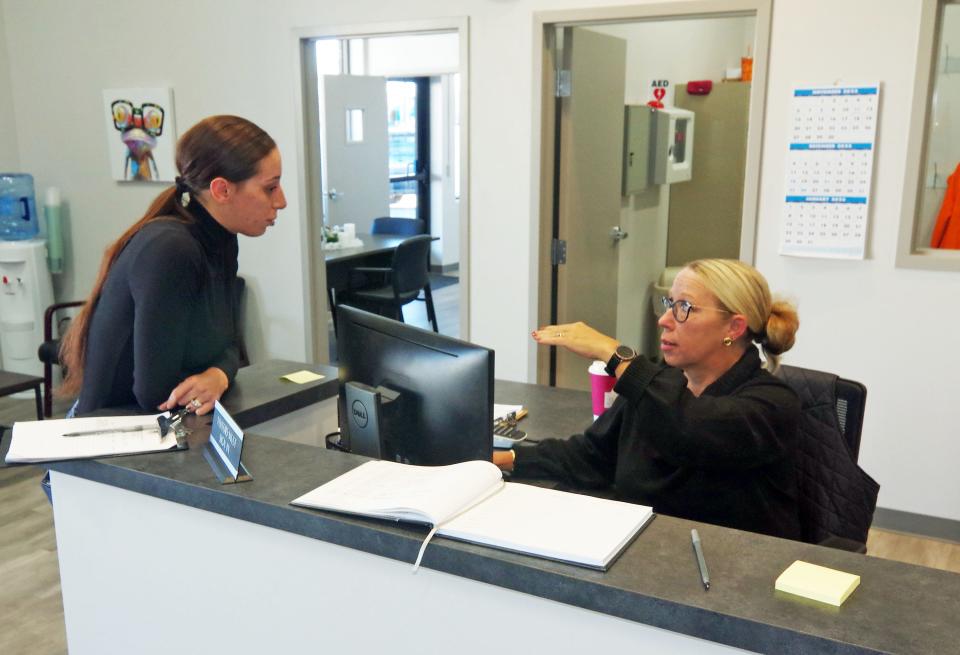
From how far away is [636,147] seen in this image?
15.8 ft

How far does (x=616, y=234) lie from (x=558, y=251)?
2.26 ft

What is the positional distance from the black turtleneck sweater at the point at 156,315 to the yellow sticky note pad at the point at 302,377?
0.36m

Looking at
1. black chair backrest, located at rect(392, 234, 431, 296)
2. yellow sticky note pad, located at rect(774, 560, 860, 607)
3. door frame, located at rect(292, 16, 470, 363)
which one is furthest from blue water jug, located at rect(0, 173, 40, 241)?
yellow sticky note pad, located at rect(774, 560, 860, 607)

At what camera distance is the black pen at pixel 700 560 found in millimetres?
1131

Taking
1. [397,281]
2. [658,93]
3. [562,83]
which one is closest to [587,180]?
[562,83]

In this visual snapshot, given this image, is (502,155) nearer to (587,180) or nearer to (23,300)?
(587,180)

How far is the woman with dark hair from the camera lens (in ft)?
5.81

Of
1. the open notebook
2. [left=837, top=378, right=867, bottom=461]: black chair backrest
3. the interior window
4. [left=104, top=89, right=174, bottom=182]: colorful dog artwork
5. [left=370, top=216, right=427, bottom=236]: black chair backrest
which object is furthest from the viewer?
[left=370, top=216, right=427, bottom=236]: black chair backrest

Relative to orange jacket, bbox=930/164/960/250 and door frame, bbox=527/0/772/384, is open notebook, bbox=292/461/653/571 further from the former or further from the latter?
orange jacket, bbox=930/164/960/250

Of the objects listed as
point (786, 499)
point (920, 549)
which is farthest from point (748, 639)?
point (920, 549)

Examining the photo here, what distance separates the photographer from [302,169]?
4.47 m

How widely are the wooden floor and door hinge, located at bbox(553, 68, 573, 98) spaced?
2248 millimetres

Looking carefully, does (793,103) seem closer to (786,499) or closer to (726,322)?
(726,322)

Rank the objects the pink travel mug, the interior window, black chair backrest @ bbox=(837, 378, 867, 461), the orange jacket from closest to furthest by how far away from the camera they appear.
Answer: black chair backrest @ bbox=(837, 378, 867, 461)
the pink travel mug
the interior window
the orange jacket
